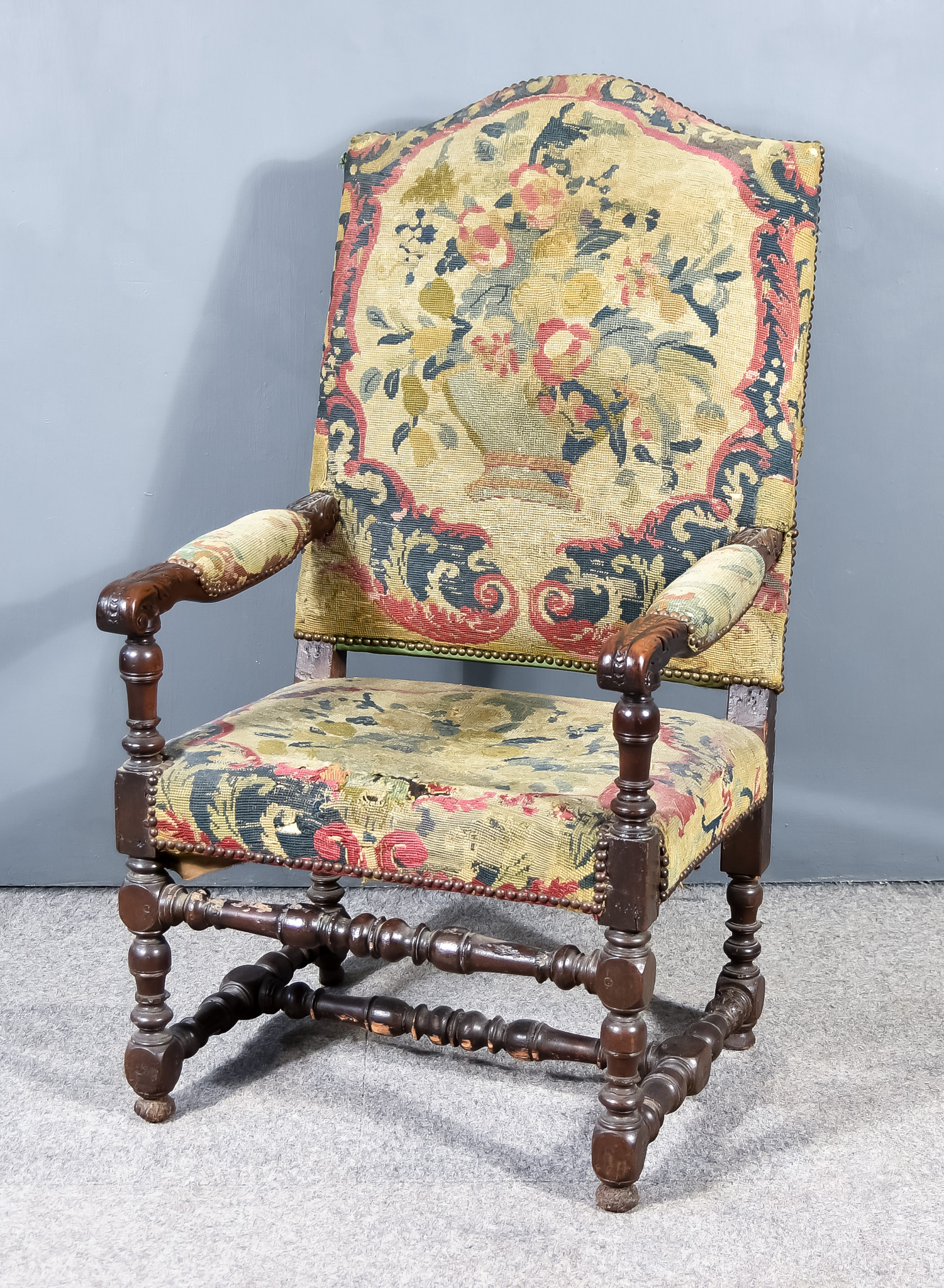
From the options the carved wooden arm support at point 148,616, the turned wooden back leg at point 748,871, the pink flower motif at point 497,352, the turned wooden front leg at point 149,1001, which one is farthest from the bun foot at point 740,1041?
the pink flower motif at point 497,352

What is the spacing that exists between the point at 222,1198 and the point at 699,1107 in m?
0.66

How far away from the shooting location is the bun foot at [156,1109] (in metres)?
1.73

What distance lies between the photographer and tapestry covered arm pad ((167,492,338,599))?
5.65 feet

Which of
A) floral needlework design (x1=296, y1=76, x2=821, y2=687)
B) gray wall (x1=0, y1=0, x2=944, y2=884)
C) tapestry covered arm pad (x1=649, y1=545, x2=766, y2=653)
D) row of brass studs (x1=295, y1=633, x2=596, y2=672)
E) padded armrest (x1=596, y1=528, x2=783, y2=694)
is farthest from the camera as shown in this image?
gray wall (x1=0, y1=0, x2=944, y2=884)

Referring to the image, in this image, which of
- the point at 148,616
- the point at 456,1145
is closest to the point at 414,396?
the point at 148,616

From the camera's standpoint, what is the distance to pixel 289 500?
2.40 m

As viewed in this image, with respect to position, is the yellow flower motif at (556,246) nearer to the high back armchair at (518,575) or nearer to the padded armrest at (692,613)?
the high back armchair at (518,575)

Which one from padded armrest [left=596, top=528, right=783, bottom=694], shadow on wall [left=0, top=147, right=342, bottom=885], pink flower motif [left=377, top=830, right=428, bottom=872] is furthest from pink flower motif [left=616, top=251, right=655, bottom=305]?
pink flower motif [left=377, top=830, right=428, bottom=872]

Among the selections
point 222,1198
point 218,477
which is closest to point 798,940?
point 222,1198

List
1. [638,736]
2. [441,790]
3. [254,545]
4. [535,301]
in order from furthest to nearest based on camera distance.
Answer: [535,301]
[254,545]
[441,790]
[638,736]

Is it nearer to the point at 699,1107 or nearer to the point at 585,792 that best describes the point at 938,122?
the point at 585,792

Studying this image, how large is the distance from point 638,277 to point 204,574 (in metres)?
0.74

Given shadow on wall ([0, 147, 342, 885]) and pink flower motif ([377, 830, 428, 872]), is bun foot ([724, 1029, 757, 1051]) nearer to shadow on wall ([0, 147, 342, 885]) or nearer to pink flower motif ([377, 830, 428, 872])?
pink flower motif ([377, 830, 428, 872])

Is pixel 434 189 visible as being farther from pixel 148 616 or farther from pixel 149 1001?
pixel 149 1001
